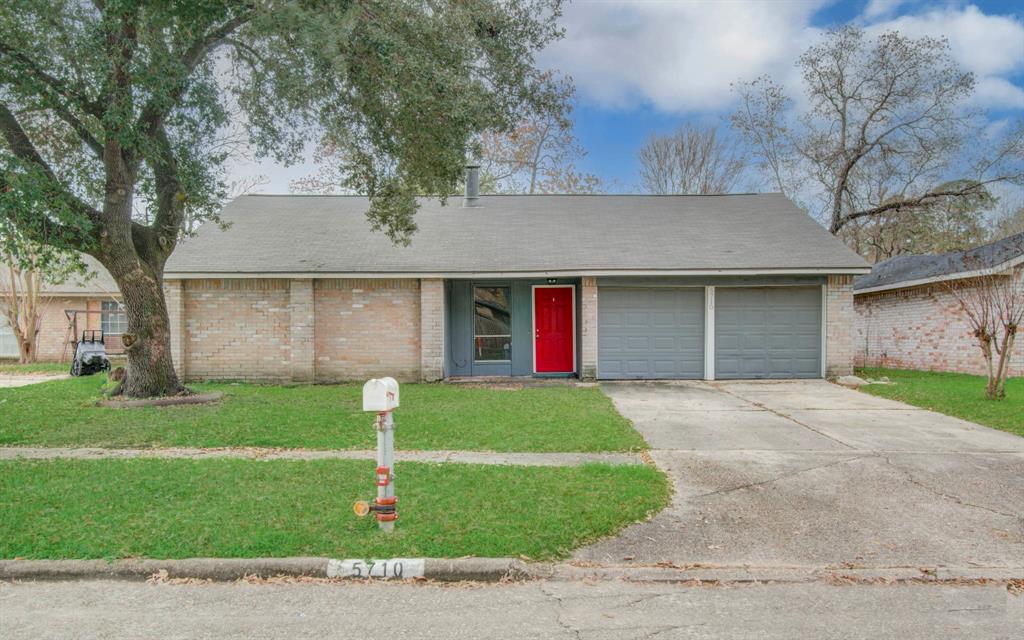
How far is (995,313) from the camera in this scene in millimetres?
14609

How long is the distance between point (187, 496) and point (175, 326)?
33.3 ft

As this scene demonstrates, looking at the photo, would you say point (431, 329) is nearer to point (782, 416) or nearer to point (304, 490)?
point (782, 416)

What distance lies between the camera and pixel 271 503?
5293 millimetres

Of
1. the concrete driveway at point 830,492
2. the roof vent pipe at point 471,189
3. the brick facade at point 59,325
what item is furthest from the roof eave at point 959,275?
the brick facade at point 59,325

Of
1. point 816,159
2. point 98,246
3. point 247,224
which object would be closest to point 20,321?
point 247,224

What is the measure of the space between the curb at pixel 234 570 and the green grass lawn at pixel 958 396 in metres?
8.17

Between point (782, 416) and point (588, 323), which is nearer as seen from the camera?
point (782, 416)

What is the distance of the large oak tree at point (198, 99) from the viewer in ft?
29.2

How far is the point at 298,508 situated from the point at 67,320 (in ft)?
69.0

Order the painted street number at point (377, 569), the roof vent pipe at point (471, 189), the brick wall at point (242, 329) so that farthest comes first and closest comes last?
the roof vent pipe at point (471, 189), the brick wall at point (242, 329), the painted street number at point (377, 569)

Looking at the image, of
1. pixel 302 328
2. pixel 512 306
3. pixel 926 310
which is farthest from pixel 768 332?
pixel 302 328

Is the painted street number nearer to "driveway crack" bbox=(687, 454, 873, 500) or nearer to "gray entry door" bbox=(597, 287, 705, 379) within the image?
"driveway crack" bbox=(687, 454, 873, 500)

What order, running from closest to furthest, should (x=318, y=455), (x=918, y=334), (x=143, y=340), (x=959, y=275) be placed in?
(x=318, y=455) → (x=143, y=340) → (x=959, y=275) → (x=918, y=334)

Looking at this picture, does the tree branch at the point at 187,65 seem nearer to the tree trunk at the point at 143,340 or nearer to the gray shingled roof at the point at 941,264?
the tree trunk at the point at 143,340
